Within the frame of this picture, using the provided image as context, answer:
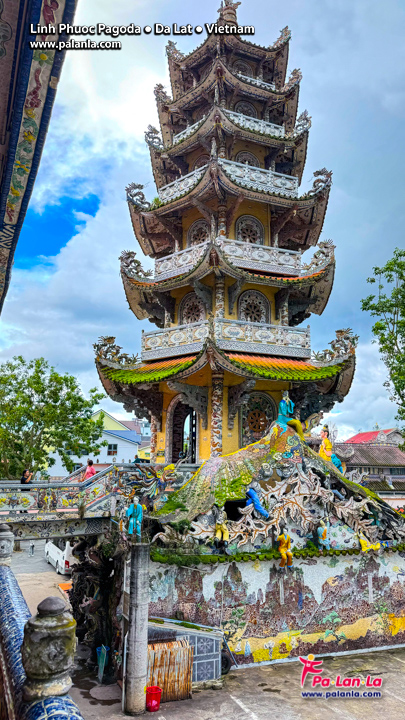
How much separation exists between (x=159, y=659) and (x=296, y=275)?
44.3ft

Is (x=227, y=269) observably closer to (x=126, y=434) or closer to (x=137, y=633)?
(x=137, y=633)

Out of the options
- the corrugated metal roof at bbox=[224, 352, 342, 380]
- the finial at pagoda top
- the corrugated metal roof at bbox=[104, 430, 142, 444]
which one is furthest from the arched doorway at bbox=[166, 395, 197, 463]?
the corrugated metal roof at bbox=[104, 430, 142, 444]

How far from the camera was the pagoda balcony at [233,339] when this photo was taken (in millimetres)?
15547

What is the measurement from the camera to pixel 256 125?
A: 62.9 feet

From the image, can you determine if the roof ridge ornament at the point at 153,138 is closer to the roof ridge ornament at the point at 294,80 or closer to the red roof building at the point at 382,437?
the roof ridge ornament at the point at 294,80

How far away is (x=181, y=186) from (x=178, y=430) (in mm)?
9552

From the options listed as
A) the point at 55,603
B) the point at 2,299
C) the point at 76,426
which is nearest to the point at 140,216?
the point at 76,426

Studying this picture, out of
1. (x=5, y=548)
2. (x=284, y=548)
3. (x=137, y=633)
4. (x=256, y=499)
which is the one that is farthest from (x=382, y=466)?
(x=5, y=548)

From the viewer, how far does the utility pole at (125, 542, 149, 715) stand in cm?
791

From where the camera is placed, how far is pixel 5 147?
4297 millimetres

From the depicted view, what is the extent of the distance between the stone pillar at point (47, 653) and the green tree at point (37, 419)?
22.1m

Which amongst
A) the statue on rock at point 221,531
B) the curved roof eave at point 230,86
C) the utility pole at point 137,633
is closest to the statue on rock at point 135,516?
the utility pole at point 137,633

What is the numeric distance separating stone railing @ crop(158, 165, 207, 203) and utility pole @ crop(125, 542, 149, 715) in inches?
514

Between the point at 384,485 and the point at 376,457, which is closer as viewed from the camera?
the point at 384,485
